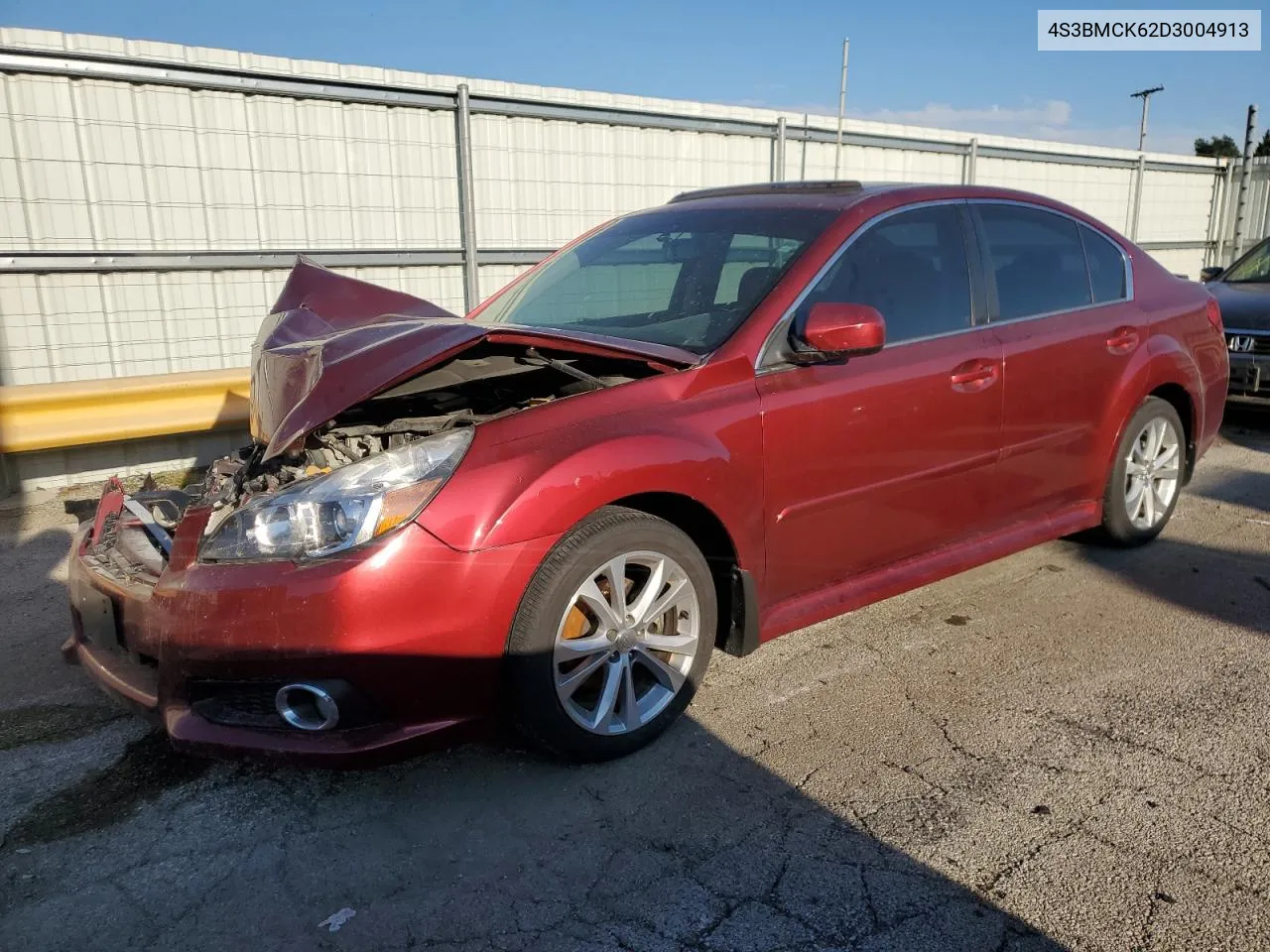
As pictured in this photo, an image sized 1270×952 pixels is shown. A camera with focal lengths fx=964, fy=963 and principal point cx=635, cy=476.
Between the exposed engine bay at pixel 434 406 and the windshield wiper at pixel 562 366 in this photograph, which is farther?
the windshield wiper at pixel 562 366

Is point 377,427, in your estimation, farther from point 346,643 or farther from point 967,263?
point 967,263

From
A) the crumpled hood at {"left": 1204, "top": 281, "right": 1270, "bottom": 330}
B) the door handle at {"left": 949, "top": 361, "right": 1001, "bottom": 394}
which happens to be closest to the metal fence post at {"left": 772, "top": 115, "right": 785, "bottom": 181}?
the crumpled hood at {"left": 1204, "top": 281, "right": 1270, "bottom": 330}

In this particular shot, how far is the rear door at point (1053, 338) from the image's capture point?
3.92 meters

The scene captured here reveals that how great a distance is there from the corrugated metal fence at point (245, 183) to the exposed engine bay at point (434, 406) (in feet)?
12.1

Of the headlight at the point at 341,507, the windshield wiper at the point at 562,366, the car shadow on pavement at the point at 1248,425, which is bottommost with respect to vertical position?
the car shadow on pavement at the point at 1248,425

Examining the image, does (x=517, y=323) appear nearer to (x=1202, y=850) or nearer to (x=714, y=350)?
(x=714, y=350)

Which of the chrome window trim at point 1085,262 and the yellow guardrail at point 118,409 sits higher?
the chrome window trim at point 1085,262

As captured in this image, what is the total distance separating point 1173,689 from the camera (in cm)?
336

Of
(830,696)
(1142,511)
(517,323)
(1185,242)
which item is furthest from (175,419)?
(1185,242)

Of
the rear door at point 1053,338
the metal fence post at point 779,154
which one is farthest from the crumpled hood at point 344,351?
the metal fence post at point 779,154

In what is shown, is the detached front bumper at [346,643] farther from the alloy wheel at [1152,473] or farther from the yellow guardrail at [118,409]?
the yellow guardrail at [118,409]

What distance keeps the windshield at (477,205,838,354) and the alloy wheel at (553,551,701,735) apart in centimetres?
78

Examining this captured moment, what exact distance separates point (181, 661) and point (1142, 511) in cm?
435

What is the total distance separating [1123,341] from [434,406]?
3.11 metres
